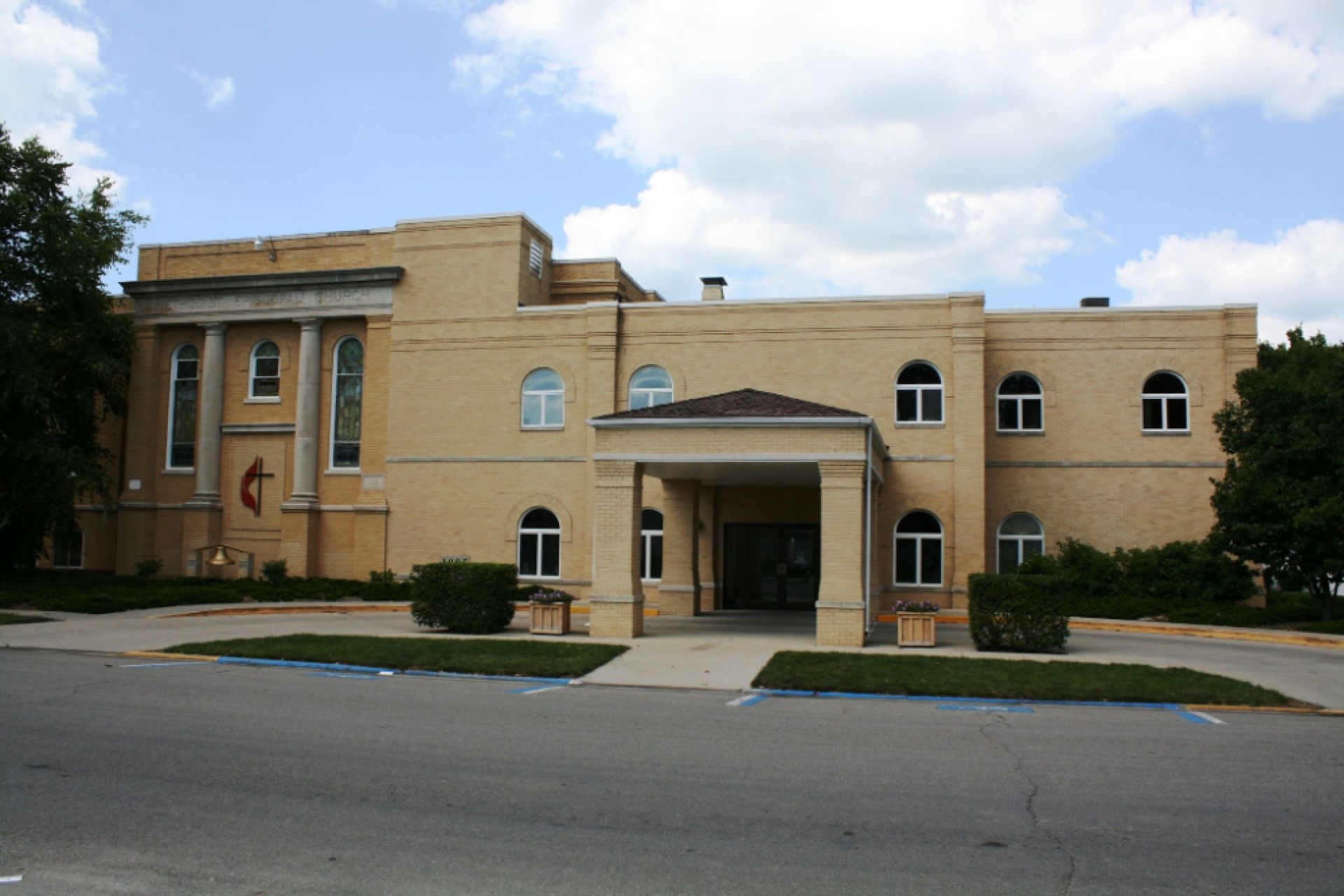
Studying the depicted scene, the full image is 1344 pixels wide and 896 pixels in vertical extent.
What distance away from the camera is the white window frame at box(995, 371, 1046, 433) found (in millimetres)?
27850

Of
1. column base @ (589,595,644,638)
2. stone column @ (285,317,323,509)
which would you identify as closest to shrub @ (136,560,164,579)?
stone column @ (285,317,323,509)

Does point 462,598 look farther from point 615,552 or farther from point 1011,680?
point 1011,680

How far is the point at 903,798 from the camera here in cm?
812

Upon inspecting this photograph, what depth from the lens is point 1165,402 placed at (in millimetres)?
27359

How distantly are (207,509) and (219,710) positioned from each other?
21.9 meters

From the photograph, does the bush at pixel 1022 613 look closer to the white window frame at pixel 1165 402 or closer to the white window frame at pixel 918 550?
the white window frame at pixel 918 550

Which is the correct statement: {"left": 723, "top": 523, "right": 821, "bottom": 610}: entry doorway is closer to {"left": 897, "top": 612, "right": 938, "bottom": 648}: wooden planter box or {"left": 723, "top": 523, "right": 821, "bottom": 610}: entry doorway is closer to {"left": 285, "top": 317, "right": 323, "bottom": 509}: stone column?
{"left": 897, "top": 612, "right": 938, "bottom": 648}: wooden planter box

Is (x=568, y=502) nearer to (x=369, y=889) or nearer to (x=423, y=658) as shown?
(x=423, y=658)

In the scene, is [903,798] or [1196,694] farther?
[1196,694]

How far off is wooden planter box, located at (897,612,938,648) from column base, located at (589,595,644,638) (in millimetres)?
4825

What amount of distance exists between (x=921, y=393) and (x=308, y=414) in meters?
16.9

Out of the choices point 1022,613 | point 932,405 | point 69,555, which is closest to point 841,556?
point 1022,613

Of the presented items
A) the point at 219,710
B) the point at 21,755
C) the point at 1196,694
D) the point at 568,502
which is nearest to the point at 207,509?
the point at 568,502

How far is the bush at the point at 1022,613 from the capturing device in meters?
18.5
